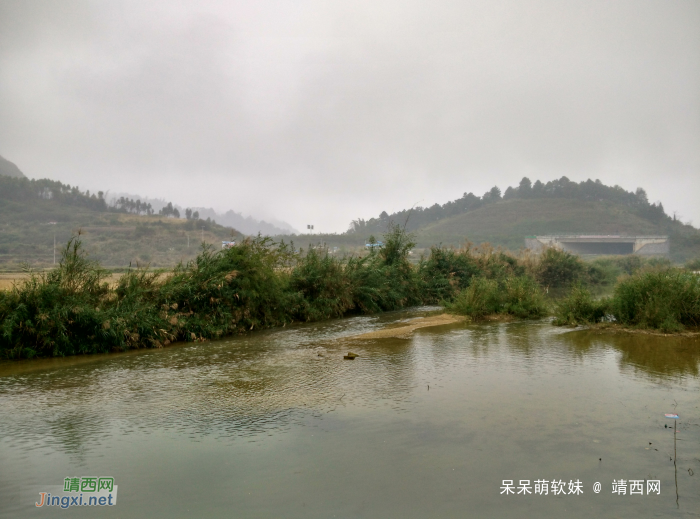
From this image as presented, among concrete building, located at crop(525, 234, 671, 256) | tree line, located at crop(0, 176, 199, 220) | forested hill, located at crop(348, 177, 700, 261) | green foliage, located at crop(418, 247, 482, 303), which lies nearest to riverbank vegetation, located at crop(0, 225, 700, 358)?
green foliage, located at crop(418, 247, 482, 303)

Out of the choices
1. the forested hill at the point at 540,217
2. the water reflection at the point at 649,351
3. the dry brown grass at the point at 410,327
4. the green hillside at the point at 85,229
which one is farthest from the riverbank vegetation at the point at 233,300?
the forested hill at the point at 540,217

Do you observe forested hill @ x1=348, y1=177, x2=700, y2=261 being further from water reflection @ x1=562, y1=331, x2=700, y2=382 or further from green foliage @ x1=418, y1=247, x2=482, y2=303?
water reflection @ x1=562, y1=331, x2=700, y2=382

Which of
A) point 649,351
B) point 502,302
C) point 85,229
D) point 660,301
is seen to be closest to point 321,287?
point 502,302

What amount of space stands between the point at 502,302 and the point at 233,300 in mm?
8040

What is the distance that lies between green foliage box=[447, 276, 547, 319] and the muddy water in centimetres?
506

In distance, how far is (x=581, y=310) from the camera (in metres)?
12.5

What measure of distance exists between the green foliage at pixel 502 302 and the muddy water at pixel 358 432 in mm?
5058

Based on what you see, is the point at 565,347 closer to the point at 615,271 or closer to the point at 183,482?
the point at 183,482

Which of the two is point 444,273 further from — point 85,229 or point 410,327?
point 85,229

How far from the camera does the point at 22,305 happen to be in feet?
30.5

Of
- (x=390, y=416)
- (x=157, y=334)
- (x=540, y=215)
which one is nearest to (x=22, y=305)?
(x=157, y=334)

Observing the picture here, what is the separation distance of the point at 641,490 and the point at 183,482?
369cm

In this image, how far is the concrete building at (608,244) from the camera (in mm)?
68562

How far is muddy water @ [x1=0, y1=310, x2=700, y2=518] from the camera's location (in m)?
3.70
